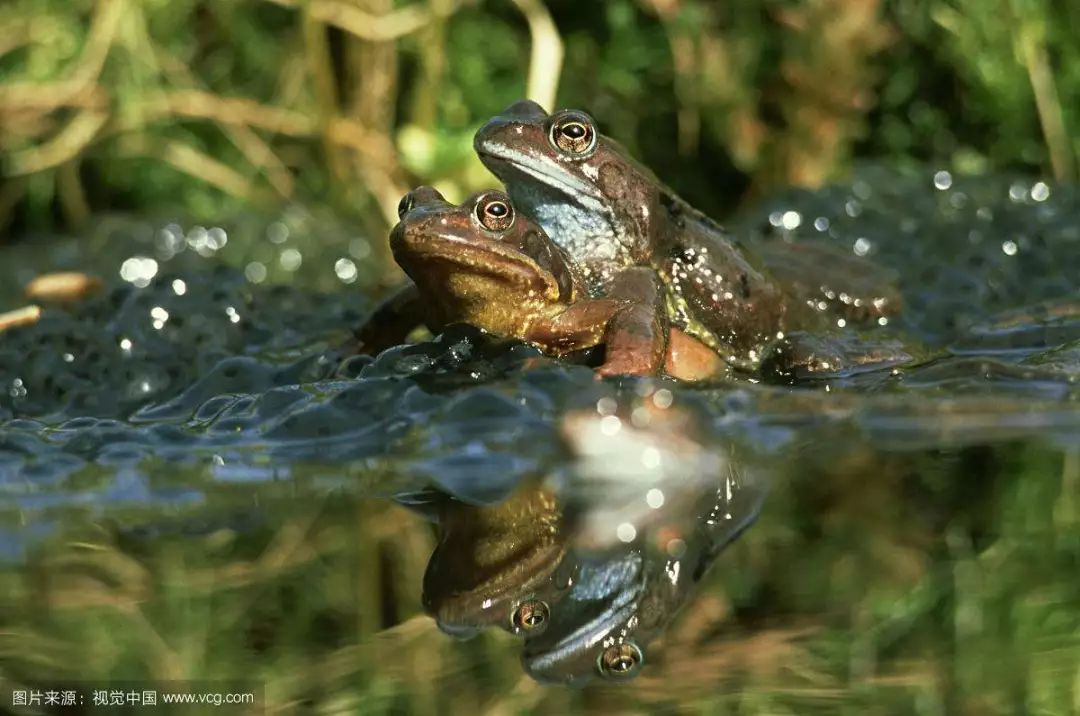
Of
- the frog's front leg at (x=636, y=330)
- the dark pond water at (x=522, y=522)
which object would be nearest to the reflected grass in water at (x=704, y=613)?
the dark pond water at (x=522, y=522)

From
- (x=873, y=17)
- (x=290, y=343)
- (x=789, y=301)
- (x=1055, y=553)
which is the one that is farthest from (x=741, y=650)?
(x=873, y=17)

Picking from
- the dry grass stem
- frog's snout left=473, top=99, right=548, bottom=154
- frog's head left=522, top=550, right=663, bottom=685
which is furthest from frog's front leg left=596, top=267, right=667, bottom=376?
the dry grass stem

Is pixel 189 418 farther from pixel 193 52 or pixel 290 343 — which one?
pixel 193 52

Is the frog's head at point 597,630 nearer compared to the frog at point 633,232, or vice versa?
the frog's head at point 597,630

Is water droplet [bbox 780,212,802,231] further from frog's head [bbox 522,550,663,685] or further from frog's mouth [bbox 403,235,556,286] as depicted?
frog's head [bbox 522,550,663,685]

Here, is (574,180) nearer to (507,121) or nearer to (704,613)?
(507,121)

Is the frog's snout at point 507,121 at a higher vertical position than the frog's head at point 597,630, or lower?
higher

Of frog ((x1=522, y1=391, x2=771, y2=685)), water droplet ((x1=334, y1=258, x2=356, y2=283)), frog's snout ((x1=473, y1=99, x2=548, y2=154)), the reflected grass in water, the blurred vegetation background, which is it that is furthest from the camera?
the blurred vegetation background

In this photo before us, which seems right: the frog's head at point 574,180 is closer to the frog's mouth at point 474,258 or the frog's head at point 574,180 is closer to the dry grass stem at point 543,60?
the frog's mouth at point 474,258
